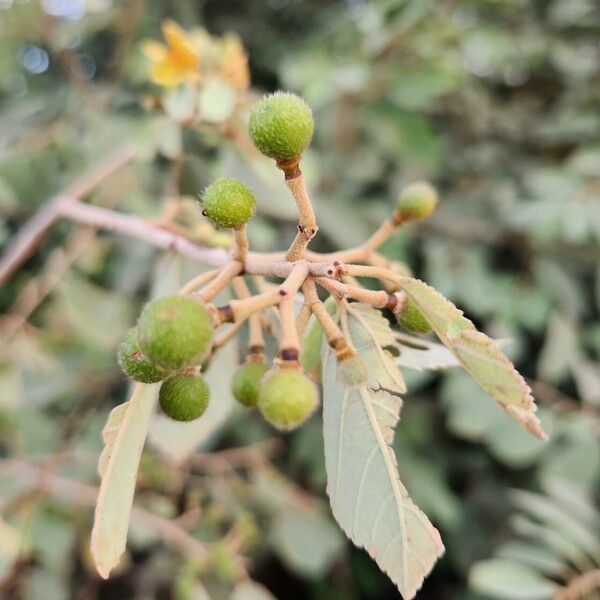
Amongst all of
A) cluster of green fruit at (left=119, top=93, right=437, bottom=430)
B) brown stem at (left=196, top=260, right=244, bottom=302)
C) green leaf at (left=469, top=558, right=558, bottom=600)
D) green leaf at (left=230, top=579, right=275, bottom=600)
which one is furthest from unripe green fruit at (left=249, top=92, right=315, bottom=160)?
green leaf at (left=230, top=579, right=275, bottom=600)

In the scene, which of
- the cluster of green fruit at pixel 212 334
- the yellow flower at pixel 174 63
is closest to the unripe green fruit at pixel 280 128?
the cluster of green fruit at pixel 212 334

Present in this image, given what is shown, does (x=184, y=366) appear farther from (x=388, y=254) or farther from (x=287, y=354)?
→ (x=388, y=254)

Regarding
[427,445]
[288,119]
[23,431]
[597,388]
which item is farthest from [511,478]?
[288,119]

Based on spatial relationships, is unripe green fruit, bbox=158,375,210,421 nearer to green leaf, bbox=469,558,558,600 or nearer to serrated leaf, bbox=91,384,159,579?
serrated leaf, bbox=91,384,159,579

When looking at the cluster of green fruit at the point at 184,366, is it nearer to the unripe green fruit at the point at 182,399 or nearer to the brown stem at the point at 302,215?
the unripe green fruit at the point at 182,399

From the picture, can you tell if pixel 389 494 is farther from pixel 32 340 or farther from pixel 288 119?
pixel 32 340

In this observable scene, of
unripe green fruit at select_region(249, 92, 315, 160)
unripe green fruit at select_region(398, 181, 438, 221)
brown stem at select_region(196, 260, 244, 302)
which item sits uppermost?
unripe green fruit at select_region(249, 92, 315, 160)

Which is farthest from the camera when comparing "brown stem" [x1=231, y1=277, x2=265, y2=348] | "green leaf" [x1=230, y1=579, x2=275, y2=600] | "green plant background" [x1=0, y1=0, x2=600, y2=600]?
"green plant background" [x1=0, y1=0, x2=600, y2=600]

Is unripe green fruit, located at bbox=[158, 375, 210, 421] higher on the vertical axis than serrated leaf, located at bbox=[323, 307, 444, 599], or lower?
higher
